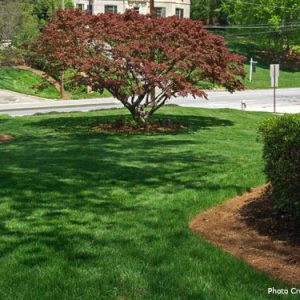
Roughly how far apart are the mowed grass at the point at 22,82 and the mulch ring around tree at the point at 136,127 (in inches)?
888

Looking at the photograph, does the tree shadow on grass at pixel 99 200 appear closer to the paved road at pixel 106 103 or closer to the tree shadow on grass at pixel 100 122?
the tree shadow on grass at pixel 100 122

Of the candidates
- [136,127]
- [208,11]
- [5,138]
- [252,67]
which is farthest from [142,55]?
[208,11]

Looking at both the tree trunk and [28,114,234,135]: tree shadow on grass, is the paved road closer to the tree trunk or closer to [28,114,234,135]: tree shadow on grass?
[28,114,234,135]: tree shadow on grass

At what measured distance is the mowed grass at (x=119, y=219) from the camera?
15.1 feet

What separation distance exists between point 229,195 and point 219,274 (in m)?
3.12

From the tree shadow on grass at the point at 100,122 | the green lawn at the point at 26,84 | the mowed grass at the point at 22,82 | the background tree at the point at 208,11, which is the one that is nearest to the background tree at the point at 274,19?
the background tree at the point at 208,11

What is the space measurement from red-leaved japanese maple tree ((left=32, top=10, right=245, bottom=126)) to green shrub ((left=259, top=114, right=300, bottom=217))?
10901mm

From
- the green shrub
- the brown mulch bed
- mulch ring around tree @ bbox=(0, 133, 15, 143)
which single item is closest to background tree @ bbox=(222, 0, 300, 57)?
the brown mulch bed

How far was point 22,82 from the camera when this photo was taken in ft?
141

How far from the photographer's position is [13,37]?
4103 cm

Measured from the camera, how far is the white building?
2328 inches

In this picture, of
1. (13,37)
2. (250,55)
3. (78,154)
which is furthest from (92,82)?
(250,55)

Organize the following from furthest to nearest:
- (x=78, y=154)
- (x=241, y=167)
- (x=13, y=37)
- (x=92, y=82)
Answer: (x=13, y=37) → (x=92, y=82) → (x=78, y=154) → (x=241, y=167)

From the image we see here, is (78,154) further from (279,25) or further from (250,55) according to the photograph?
(250,55)
